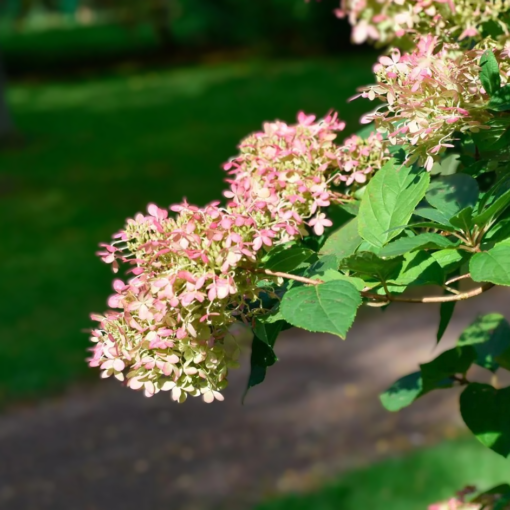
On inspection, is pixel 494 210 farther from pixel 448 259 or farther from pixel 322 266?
pixel 322 266

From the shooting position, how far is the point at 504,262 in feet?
3.05

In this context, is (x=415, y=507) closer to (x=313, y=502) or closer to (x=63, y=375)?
(x=313, y=502)

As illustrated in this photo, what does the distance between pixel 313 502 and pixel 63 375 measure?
2.23m

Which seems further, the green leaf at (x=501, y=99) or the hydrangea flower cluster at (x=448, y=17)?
the hydrangea flower cluster at (x=448, y=17)

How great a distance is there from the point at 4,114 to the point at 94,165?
1.95 meters

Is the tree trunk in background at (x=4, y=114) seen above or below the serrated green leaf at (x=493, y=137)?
above

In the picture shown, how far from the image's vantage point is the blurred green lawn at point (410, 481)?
3910mm

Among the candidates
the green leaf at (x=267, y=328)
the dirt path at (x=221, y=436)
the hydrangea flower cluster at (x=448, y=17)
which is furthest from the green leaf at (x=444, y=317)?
the dirt path at (x=221, y=436)

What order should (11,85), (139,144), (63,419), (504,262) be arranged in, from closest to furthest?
(504,262) < (63,419) < (139,144) < (11,85)

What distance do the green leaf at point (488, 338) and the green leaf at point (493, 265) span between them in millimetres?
556

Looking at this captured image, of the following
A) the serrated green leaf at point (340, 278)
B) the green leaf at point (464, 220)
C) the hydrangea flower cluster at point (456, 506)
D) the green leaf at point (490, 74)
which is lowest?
the hydrangea flower cluster at point (456, 506)

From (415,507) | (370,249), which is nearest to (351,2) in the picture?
(370,249)

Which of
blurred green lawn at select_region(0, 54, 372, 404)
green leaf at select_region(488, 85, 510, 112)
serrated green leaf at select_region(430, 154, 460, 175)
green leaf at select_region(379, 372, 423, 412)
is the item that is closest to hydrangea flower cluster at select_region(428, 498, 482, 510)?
green leaf at select_region(379, 372, 423, 412)

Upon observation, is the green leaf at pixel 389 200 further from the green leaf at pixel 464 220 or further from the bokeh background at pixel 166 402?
the bokeh background at pixel 166 402
